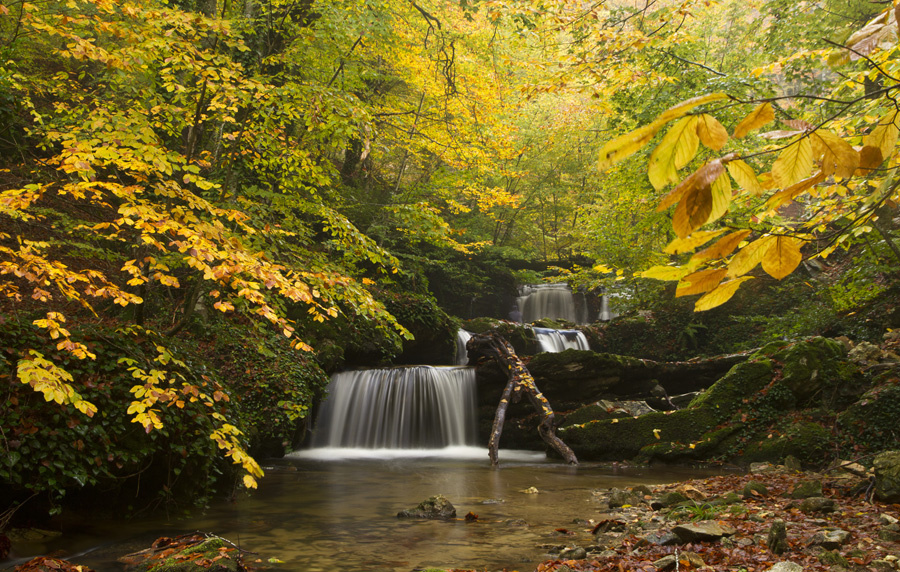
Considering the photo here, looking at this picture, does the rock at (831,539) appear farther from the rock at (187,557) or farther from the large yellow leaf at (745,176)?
the rock at (187,557)

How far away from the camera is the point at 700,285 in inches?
38.7

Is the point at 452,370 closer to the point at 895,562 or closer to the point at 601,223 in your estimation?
the point at 601,223

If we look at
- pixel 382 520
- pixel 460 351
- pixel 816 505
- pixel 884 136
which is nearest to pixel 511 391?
pixel 460 351

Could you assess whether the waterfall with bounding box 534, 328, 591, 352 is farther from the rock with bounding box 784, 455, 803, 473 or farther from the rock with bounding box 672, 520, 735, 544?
the rock with bounding box 672, 520, 735, 544

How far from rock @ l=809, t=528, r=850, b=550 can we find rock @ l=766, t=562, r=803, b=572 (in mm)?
633

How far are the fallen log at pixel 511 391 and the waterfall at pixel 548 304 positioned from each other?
8731 mm

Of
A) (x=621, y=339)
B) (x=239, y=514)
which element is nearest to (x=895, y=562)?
(x=239, y=514)

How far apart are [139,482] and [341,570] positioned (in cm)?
267

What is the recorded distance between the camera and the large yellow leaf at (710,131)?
2.71 feet

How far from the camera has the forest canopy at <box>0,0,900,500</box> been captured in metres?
1.05

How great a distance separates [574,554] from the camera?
4.30m

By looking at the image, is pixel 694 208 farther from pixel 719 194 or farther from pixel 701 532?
pixel 701 532

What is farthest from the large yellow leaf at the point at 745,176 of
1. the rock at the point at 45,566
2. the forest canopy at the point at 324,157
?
the rock at the point at 45,566

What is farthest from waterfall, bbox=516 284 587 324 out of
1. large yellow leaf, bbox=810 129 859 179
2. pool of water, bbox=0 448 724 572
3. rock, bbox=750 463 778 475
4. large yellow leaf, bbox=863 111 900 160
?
large yellow leaf, bbox=810 129 859 179
